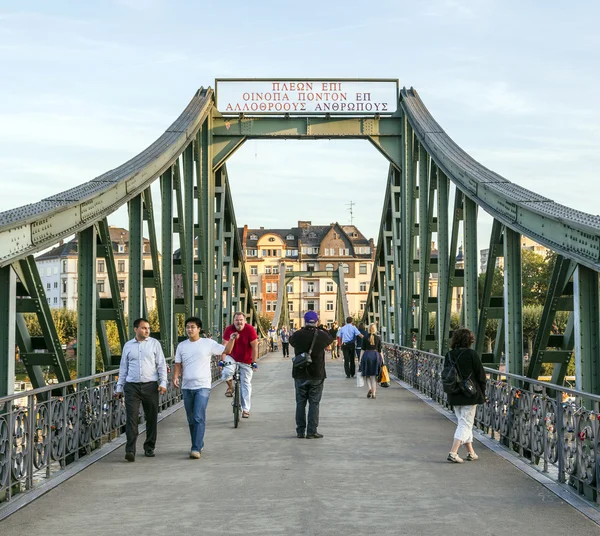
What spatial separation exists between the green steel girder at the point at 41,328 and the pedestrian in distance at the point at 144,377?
0.61 metres

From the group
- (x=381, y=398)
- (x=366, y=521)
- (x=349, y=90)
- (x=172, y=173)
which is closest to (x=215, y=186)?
(x=349, y=90)

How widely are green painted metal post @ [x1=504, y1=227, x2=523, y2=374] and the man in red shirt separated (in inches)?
152

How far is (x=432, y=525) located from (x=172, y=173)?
12684 mm

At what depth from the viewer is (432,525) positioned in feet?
21.4

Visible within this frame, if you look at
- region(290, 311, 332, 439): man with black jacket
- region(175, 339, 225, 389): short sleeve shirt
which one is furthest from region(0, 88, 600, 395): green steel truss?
region(290, 311, 332, 439): man with black jacket

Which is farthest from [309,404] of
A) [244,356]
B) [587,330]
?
[587,330]

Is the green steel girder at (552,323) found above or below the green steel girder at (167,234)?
below

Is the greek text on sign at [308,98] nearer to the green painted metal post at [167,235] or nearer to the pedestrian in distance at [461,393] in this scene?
the green painted metal post at [167,235]

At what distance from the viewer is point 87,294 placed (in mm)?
10711

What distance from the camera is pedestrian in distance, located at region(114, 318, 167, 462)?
1002 centimetres

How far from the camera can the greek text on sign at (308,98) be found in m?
24.3

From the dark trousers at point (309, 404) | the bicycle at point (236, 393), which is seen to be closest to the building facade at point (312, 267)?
the bicycle at point (236, 393)

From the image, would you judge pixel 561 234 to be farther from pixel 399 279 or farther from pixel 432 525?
pixel 399 279

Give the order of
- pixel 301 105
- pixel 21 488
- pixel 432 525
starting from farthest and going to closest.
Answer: pixel 301 105 → pixel 21 488 → pixel 432 525
